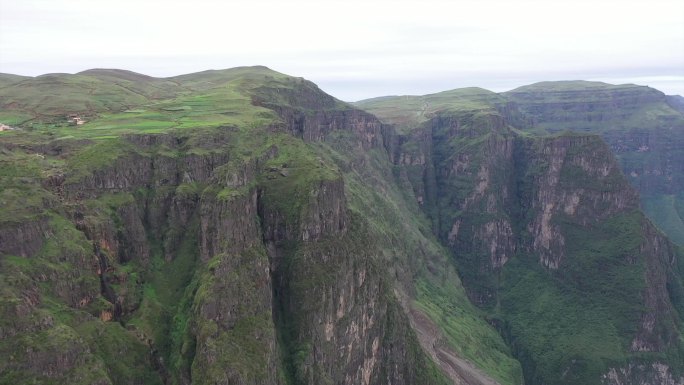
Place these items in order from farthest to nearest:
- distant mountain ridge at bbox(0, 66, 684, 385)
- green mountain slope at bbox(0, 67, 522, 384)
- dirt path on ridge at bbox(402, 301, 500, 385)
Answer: dirt path on ridge at bbox(402, 301, 500, 385) < distant mountain ridge at bbox(0, 66, 684, 385) < green mountain slope at bbox(0, 67, 522, 384)

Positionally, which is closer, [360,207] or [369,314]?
[369,314]

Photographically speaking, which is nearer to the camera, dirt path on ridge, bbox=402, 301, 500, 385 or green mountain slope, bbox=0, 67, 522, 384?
green mountain slope, bbox=0, 67, 522, 384

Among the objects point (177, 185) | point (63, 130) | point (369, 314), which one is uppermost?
point (63, 130)

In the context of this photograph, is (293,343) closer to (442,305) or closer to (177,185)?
(177,185)

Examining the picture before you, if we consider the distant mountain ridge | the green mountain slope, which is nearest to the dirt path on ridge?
the distant mountain ridge

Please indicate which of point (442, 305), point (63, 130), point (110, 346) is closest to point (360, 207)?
point (442, 305)

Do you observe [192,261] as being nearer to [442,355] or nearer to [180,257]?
[180,257]

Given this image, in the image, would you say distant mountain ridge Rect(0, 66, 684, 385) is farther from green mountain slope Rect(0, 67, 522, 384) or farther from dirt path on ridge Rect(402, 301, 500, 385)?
dirt path on ridge Rect(402, 301, 500, 385)

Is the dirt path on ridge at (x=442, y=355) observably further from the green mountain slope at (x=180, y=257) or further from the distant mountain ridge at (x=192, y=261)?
the green mountain slope at (x=180, y=257)
